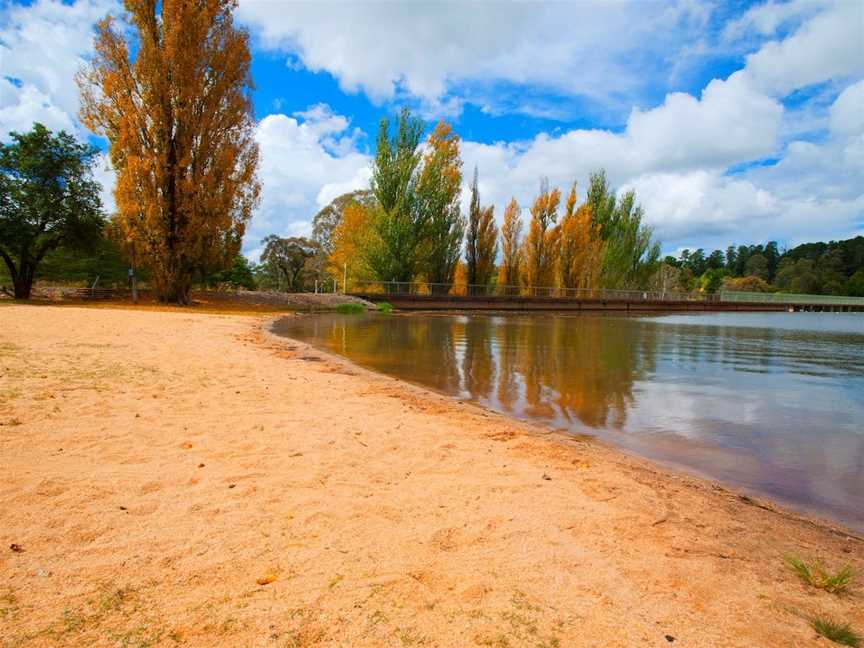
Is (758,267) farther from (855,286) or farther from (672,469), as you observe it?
(672,469)

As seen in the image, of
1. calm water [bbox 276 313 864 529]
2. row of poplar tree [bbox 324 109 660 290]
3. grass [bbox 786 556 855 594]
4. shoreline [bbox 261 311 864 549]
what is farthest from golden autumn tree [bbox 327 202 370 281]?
grass [bbox 786 556 855 594]

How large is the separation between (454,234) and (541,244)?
9526mm

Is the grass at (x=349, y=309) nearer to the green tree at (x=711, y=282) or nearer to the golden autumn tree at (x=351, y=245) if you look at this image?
the golden autumn tree at (x=351, y=245)

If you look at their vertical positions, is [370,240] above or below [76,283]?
above

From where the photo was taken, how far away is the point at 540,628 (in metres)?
1.90

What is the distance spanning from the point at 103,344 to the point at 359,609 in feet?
27.5

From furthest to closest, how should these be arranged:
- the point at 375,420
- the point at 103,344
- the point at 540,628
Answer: the point at 103,344 → the point at 375,420 → the point at 540,628

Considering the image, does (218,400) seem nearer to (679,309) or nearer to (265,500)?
(265,500)

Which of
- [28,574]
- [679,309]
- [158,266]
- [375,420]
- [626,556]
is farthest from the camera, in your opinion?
[679,309]

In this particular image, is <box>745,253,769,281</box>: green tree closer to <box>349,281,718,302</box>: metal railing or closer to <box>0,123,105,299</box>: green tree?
<box>349,281,718,302</box>: metal railing

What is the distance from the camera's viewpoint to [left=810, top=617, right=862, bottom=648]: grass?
1.94m

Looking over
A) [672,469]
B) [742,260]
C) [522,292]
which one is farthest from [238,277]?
[742,260]

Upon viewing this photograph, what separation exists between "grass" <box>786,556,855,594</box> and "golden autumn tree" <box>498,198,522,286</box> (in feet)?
137

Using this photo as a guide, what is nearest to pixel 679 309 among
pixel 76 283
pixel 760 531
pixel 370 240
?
pixel 370 240
